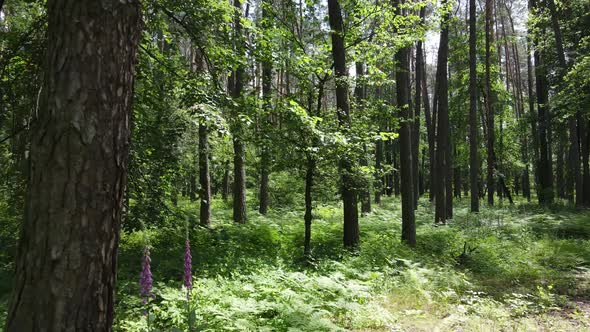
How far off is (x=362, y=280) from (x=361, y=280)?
0.04 meters

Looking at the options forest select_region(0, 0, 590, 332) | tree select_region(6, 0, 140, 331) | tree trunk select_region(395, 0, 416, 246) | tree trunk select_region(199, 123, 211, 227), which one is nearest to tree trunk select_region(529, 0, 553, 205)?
forest select_region(0, 0, 590, 332)

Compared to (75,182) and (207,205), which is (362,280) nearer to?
(207,205)

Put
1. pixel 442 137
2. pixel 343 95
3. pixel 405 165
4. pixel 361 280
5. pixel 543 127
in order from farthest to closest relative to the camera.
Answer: pixel 543 127 < pixel 442 137 < pixel 405 165 < pixel 343 95 < pixel 361 280

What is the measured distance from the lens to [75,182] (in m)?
1.91

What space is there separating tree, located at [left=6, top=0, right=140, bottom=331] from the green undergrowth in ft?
A: 1.09

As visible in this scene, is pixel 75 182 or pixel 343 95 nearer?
pixel 75 182

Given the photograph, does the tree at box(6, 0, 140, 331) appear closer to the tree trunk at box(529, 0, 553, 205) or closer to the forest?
the forest

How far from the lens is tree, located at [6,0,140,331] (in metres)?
1.85

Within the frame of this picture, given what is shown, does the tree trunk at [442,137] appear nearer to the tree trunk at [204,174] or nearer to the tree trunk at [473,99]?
the tree trunk at [473,99]

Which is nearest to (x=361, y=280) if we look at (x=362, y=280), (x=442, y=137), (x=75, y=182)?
(x=362, y=280)

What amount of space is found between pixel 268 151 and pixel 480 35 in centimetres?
1753

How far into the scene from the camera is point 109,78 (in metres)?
2.04

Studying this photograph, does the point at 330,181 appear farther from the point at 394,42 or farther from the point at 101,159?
the point at 101,159

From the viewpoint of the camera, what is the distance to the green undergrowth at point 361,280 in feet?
15.7
